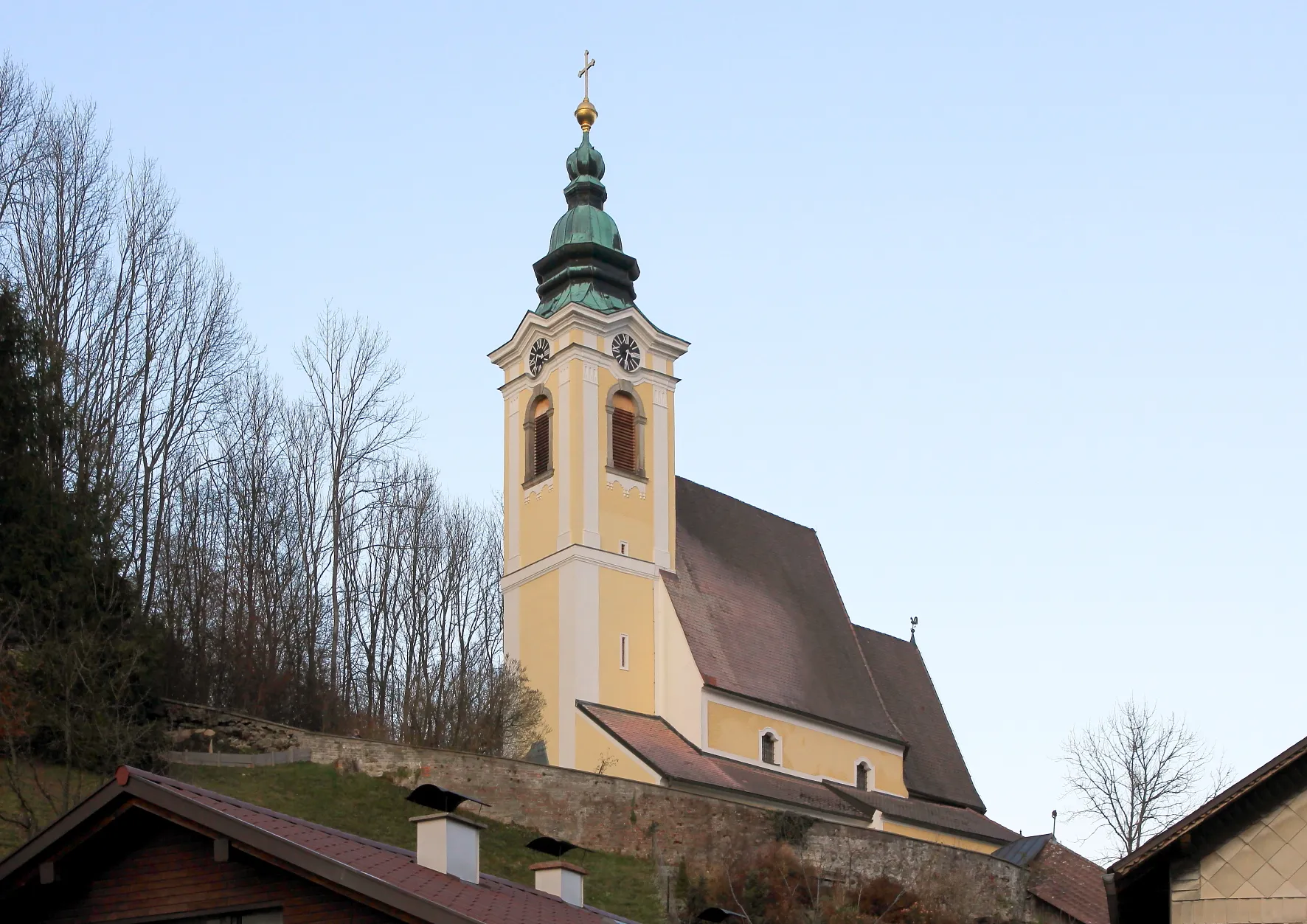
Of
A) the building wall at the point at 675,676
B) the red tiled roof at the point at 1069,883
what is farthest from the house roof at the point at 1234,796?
the building wall at the point at 675,676

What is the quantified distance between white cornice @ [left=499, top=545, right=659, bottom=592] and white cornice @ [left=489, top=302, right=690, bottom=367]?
5.27 metres

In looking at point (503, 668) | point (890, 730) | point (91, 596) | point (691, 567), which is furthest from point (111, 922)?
point (890, 730)

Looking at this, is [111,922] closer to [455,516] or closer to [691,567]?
[691,567]

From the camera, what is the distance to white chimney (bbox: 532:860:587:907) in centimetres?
1769

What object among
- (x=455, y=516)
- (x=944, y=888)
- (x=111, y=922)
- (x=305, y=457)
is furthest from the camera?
(x=455, y=516)

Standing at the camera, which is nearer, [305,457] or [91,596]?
[91,596]

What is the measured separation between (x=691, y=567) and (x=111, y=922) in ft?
91.0

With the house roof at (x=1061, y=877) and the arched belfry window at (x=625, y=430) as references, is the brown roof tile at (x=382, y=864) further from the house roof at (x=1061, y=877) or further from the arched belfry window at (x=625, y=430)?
the arched belfry window at (x=625, y=430)

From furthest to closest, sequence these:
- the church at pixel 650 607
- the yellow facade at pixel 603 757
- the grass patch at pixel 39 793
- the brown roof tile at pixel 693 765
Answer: the church at pixel 650 607, the brown roof tile at pixel 693 765, the yellow facade at pixel 603 757, the grass patch at pixel 39 793

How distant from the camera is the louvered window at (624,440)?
4088 cm

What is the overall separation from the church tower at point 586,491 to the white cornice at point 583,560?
0.11ft

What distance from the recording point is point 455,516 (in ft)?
180

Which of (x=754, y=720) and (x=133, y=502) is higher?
(x=133, y=502)

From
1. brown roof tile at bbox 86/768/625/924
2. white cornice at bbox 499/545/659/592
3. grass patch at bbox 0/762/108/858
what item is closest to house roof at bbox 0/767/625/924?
brown roof tile at bbox 86/768/625/924
